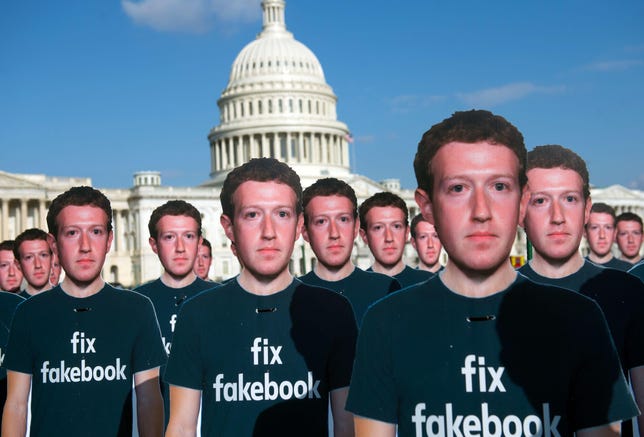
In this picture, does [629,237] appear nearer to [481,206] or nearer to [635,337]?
[635,337]

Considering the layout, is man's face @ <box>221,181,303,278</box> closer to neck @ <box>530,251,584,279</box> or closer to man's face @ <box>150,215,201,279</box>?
neck @ <box>530,251,584,279</box>

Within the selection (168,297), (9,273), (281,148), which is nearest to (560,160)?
(168,297)

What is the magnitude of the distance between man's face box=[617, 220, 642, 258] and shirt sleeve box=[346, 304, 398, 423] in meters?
9.80

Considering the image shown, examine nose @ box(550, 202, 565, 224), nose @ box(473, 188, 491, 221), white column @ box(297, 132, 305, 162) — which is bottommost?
nose @ box(473, 188, 491, 221)

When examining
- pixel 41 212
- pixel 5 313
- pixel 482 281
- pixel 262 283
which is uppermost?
pixel 41 212

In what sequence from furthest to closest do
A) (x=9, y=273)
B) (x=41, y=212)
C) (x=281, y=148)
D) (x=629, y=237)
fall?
(x=281, y=148) < (x=41, y=212) < (x=629, y=237) < (x=9, y=273)

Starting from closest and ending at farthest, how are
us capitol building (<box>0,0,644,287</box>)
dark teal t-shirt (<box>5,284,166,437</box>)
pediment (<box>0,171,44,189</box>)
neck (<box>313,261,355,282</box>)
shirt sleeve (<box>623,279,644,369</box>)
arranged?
shirt sleeve (<box>623,279,644,369</box>) → dark teal t-shirt (<box>5,284,166,437</box>) → neck (<box>313,261,355,282</box>) → pediment (<box>0,171,44,189</box>) → us capitol building (<box>0,0,644,287</box>)

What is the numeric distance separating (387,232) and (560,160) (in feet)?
10.8

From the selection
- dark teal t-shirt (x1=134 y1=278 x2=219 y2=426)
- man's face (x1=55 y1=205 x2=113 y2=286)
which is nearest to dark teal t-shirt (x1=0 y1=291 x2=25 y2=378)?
dark teal t-shirt (x1=134 y1=278 x2=219 y2=426)

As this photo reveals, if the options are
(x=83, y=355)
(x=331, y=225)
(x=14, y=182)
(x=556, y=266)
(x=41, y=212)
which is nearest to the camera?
(x=83, y=355)

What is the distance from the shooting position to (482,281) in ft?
12.1

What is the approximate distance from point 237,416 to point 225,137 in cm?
11176

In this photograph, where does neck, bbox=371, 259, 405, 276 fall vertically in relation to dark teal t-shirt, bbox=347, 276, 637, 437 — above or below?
above

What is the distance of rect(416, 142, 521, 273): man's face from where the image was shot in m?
3.61
